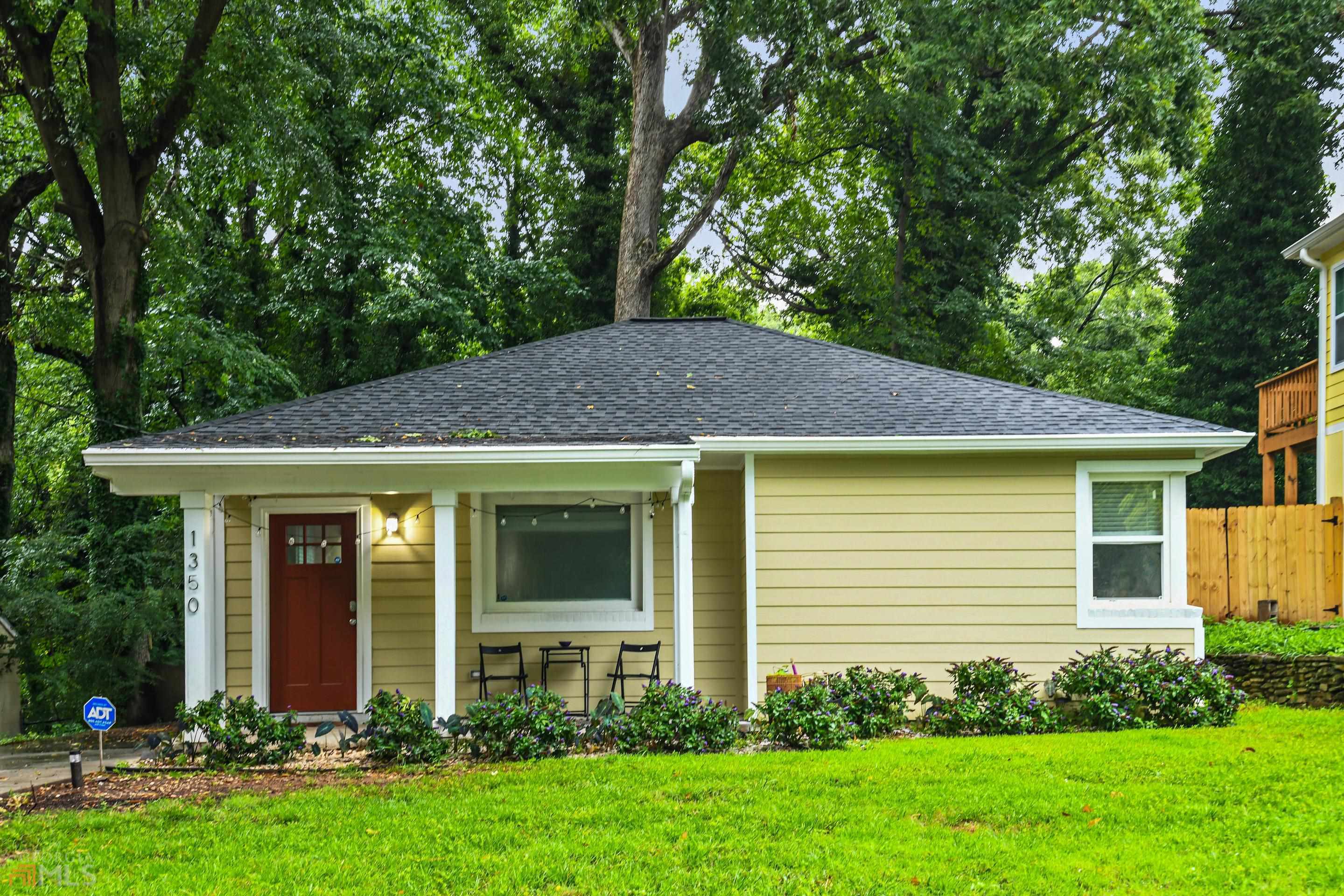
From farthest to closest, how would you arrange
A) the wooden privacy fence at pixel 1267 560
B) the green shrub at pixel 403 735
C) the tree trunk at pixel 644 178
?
the tree trunk at pixel 644 178
the wooden privacy fence at pixel 1267 560
the green shrub at pixel 403 735

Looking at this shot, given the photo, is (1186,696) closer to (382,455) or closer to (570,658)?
(570,658)

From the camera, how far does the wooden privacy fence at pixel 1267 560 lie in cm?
1365

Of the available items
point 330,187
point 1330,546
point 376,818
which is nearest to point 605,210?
point 330,187

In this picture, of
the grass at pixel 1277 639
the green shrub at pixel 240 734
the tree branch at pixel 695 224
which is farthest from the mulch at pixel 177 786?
the tree branch at pixel 695 224

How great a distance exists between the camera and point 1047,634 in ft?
30.1

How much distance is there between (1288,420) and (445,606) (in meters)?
14.4

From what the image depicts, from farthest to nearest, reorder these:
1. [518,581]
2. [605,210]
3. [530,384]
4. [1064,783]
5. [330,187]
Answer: [605,210], [330,187], [530,384], [518,581], [1064,783]

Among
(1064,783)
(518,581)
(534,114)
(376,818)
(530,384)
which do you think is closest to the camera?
(376,818)

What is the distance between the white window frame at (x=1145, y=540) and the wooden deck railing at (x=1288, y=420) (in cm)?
800

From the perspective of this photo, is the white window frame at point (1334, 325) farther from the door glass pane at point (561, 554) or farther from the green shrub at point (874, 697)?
the door glass pane at point (561, 554)

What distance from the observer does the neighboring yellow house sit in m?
14.3

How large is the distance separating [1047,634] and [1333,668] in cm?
284

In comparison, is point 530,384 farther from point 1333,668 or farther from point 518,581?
point 1333,668

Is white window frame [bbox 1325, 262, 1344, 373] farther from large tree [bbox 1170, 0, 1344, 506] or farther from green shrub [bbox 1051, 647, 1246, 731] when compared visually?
green shrub [bbox 1051, 647, 1246, 731]
